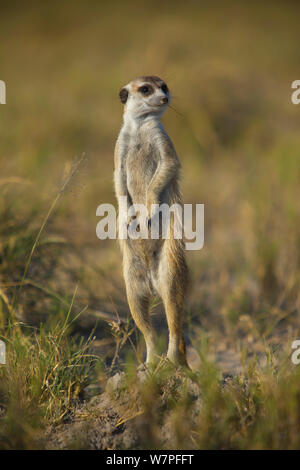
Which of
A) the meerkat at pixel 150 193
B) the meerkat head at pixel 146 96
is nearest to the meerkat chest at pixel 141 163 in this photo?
the meerkat at pixel 150 193

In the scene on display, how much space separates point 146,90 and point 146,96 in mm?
24

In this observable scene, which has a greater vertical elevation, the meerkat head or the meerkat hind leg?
the meerkat head

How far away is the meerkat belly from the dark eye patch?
0.21m

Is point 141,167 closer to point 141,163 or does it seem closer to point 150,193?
point 141,163

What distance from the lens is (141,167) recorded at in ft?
6.91

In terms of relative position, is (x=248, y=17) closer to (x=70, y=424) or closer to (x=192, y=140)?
(x=192, y=140)

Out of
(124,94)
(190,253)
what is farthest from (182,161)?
(124,94)

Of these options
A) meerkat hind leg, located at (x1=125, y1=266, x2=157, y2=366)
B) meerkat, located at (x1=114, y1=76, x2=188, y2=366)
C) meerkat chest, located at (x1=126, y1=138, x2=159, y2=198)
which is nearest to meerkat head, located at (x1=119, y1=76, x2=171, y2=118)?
meerkat, located at (x1=114, y1=76, x2=188, y2=366)

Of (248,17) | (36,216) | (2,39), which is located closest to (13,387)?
(36,216)

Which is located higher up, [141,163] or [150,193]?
[141,163]

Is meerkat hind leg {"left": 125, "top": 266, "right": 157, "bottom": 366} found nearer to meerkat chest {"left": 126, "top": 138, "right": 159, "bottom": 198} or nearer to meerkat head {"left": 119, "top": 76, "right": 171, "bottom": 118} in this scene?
meerkat chest {"left": 126, "top": 138, "right": 159, "bottom": 198}

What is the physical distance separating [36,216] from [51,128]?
4473mm

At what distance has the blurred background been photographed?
3121 mm

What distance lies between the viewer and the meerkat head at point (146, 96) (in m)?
1.99
